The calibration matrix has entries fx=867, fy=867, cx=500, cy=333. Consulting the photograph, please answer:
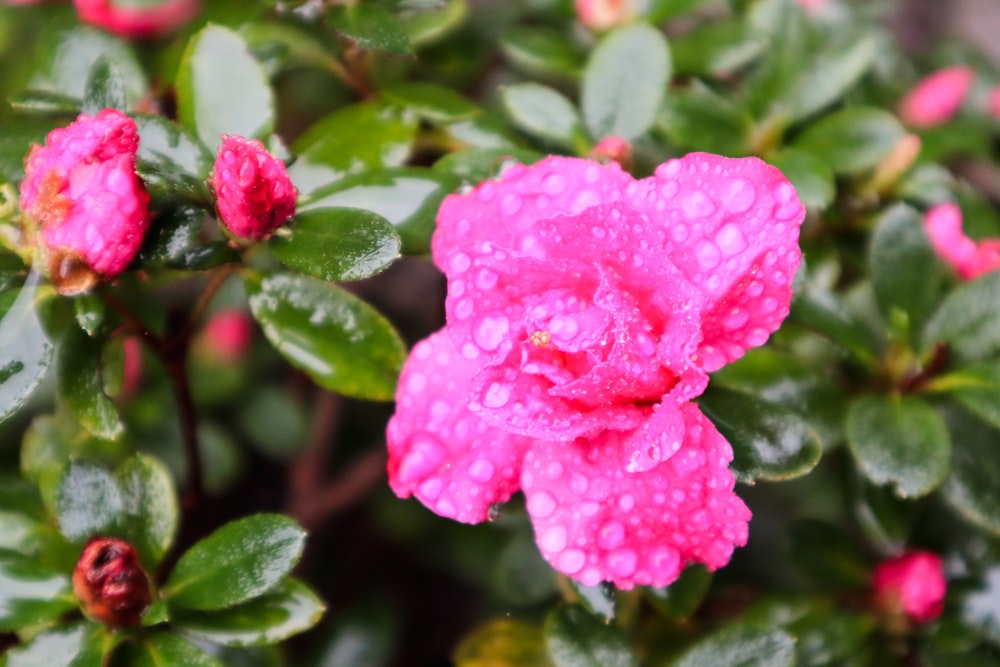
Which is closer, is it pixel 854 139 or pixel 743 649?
pixel 743 649

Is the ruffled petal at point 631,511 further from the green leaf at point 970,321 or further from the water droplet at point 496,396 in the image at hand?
the green leaf at point 970,321

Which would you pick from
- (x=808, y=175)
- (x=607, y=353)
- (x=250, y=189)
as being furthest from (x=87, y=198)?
(x=808, y=175)

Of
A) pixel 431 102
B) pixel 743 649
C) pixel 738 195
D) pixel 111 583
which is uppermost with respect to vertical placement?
pixel 738 195

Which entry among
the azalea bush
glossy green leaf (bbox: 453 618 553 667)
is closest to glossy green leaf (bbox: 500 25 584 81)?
the azalea bush

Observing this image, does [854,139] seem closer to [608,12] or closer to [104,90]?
[608,12]

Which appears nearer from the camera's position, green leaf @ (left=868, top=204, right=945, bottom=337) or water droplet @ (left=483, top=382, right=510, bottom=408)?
water droplet @ (left=483, top=382, right=510, bottom=408)

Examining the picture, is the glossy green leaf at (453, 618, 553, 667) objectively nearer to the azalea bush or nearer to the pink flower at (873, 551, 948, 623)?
the azalea bush

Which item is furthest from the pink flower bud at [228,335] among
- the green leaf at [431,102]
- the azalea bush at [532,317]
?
the green leaf at [431,102]
